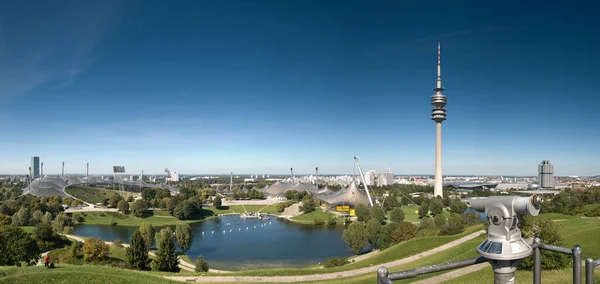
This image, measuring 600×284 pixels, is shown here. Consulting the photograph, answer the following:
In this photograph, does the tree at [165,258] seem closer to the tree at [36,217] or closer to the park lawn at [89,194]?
the tree at [36,217]

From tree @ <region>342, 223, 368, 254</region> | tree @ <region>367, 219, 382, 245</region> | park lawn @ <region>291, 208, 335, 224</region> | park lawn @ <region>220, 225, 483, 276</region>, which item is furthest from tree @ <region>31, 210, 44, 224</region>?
tree @ <region>367, 219, 382, 245</region>

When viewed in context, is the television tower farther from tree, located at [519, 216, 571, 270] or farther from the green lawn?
tree, located at [519, 216, 571, 270]

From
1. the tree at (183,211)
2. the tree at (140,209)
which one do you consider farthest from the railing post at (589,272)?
the tree at (140,209)

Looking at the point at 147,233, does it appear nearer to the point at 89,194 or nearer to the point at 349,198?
the point at 349,198

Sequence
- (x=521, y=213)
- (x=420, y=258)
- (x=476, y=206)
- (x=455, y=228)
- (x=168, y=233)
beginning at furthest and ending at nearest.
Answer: (x=455, y=228) < (x=168, y=233) < (x=420, y=258) < (x=476, y=206) < (x=521, y=213)

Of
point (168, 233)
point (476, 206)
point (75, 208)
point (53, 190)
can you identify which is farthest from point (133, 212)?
point (476, 206)

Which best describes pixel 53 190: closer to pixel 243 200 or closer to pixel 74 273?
pixel 243 200

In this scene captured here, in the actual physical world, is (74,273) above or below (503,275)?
below
